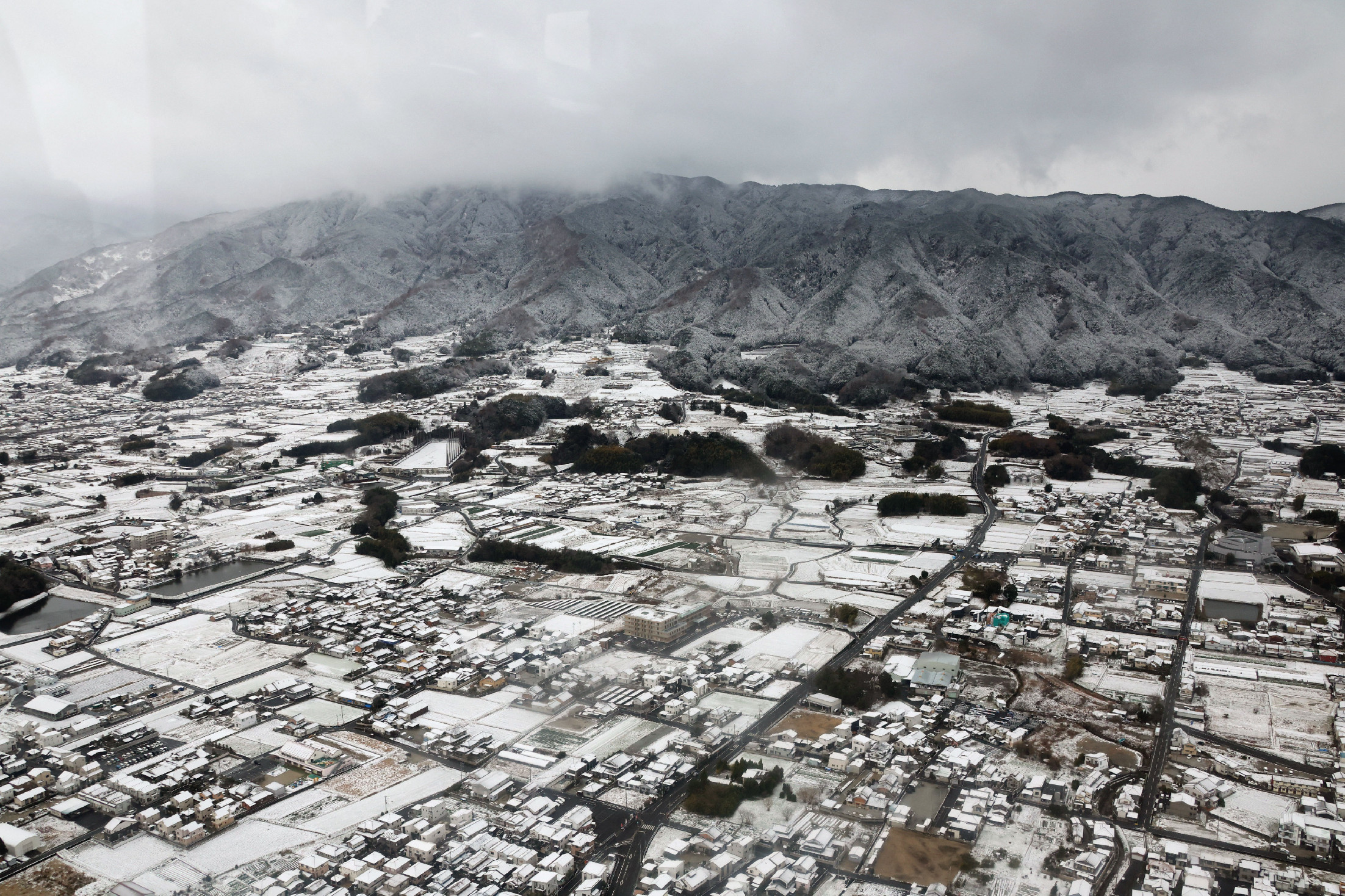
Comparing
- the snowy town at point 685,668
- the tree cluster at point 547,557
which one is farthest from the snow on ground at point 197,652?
the tree cluster at point 547,557

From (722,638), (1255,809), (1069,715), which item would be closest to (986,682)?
(1069,715)

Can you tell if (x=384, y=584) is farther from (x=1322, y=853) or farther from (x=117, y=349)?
(x=117, y=349)

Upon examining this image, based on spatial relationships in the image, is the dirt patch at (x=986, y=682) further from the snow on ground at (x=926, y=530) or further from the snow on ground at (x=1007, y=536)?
the snow on ground at (x=926, y=530)

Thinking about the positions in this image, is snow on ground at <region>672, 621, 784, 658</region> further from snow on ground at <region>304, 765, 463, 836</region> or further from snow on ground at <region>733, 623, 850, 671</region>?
snow on ground at <region>304, 765, 463, 836</region>

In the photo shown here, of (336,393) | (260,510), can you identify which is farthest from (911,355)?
(260,510)

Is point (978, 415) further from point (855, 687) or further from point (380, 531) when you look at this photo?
point (855, 687)
